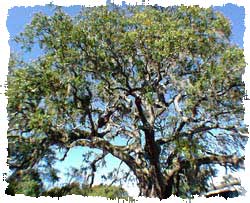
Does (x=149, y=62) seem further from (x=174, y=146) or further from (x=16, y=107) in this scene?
(x=16, y=107)

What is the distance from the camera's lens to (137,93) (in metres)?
6.79

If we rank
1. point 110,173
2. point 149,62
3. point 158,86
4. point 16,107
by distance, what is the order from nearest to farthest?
point 16,107 < point 149,62 < point 158,86 < point 110,173

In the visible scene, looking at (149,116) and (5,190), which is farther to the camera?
(149,116)

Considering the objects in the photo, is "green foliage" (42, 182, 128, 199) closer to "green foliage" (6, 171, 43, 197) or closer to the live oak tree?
"green foliage" (6, 171, 43, 197)

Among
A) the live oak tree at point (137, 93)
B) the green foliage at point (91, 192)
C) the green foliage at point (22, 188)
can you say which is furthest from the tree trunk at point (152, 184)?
the green foliage at point (22, 188)

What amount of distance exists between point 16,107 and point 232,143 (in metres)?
3.72

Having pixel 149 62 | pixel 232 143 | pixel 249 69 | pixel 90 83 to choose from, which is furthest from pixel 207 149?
pixel 249 69

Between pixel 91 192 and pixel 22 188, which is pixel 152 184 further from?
pixel 22 188

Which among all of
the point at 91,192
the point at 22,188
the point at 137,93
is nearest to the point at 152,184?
the point at 137,93

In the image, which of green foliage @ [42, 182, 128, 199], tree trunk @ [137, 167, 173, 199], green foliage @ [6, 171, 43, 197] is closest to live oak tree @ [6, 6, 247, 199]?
tree trunk @ [137, 167, 173, 199]

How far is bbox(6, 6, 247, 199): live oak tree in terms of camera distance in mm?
6012

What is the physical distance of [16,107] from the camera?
573cm

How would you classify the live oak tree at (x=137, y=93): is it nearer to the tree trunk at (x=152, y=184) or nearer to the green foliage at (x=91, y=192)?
the tree trunk at (x=152, y=184)

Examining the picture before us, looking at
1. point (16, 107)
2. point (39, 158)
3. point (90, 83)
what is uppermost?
point (90, 83)
